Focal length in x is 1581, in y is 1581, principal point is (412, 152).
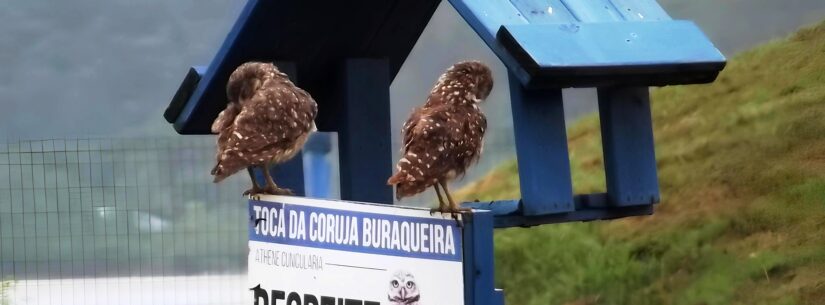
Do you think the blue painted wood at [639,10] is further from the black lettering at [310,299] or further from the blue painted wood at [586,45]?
the black lettering at [310,299]

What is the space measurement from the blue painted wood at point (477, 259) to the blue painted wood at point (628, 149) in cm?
104

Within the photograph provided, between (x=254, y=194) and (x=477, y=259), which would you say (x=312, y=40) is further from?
(x=477, y=259)

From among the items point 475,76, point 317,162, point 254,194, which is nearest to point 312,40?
point 254,194

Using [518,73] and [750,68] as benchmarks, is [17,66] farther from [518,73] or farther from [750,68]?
[518,73]

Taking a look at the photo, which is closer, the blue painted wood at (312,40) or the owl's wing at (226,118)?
the owl's wing at (226,118)

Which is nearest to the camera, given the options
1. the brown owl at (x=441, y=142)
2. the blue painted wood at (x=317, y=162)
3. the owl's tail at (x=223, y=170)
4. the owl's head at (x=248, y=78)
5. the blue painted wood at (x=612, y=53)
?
the blue painted wood at (x=612, y=53)

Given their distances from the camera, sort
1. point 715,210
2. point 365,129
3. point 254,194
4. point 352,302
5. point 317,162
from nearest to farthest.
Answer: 1. point 352,302
2. point 254,194
3. point 365,129
4. point 317,162
5. point 715,210

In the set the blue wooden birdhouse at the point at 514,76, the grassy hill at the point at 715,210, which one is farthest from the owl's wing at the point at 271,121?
the grassy hill at the point at 715,210

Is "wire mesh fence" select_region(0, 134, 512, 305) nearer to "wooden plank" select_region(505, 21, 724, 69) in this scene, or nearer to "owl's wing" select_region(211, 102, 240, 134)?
"owl's wing" select_region(211, 102, 240, 134)

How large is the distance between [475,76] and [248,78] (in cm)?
88

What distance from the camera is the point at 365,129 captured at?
6016mm

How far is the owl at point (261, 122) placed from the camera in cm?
524

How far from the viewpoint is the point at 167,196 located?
10.9m

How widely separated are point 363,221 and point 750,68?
611 centimetres
